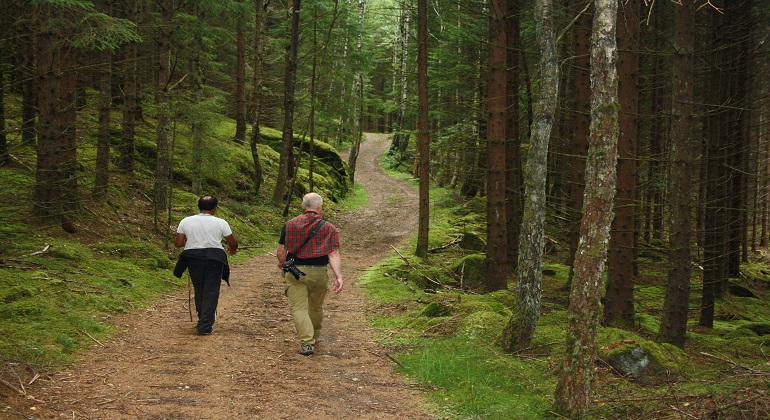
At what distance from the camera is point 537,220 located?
24.6 ft

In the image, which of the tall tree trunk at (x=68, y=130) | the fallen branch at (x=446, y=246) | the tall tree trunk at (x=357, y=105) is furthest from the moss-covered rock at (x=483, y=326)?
the tall tree trunk at (x=357, y=105)

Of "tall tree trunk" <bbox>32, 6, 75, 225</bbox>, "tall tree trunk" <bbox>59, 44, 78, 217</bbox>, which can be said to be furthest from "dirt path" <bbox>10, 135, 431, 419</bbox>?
"tall tree trunk" <bbox>32, 6, 75, 225</bbox>

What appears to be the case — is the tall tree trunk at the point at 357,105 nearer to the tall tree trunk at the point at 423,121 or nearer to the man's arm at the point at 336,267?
the tall tree trunk at the point at 423,121

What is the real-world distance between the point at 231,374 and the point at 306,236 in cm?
206

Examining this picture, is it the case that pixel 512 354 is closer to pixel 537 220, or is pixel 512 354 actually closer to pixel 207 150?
pixel 537 220

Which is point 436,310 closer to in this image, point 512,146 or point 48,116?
point 512,146

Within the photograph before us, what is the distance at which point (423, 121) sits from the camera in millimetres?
16141

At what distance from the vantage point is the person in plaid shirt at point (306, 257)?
762cm

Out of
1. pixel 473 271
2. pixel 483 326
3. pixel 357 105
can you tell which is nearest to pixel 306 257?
pixel 483 326

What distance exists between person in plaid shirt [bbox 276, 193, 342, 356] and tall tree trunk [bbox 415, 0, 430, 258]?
8573 millimetres

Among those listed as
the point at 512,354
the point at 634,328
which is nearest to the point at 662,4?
the point at 634,328

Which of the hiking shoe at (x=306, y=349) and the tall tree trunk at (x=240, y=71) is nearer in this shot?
the hiking shoe at (x=306, y=349)

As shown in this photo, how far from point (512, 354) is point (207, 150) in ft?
39.1

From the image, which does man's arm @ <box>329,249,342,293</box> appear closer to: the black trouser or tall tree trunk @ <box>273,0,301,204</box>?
the black trouser
